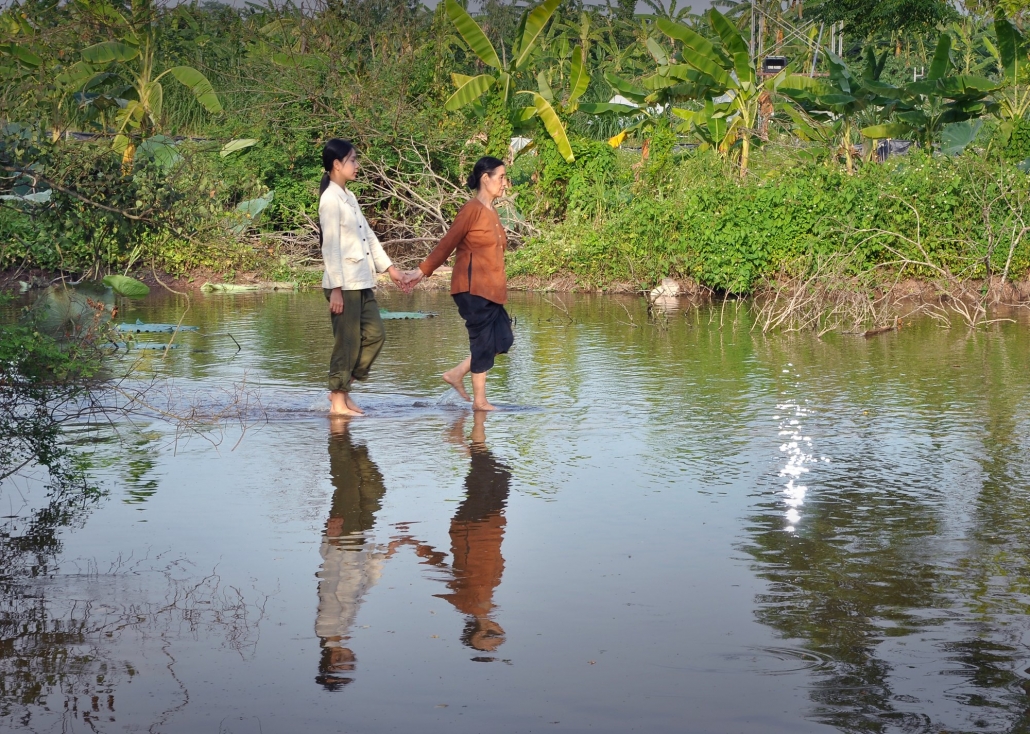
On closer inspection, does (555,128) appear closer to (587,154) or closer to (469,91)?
(587,154)

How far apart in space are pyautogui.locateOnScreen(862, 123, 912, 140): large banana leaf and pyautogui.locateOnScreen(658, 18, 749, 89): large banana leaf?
2407mm

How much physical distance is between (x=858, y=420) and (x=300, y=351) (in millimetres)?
6309

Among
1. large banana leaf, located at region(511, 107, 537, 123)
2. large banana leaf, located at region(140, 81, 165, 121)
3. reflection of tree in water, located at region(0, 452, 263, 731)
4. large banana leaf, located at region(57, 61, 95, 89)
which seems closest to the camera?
reflection of tree in water, located at region(0, 452, 263, 731)

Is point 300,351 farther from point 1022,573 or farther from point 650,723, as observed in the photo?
point 650,723

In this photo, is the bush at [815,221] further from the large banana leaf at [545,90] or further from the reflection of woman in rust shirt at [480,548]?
the reflection of woman in rust shirt at [480,548]

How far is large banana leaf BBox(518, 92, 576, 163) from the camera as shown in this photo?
23031 millimetres

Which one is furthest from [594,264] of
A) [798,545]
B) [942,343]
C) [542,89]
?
[798,545]

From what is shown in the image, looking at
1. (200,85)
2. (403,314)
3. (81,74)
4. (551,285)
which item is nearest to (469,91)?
(551,285)

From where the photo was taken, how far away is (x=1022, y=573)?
557 cm

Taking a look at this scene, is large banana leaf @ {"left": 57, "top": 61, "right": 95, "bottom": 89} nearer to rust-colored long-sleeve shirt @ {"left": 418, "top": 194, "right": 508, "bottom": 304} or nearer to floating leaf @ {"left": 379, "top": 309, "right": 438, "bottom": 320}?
floating leaf @ {"left": 379, "top": 309, "right": 438, "bottom": 320}

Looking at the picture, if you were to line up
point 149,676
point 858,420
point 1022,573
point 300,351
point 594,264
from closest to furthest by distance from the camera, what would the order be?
point 149,676 → point 1022,573 → point 858,420 → point 300,351 → point 594,264

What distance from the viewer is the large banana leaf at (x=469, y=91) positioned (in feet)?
77.1

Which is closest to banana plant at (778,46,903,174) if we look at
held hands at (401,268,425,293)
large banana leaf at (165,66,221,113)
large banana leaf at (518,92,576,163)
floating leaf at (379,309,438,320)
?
large banana leaf at (518,92,576,163)

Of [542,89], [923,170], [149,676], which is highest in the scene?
[542,89]
